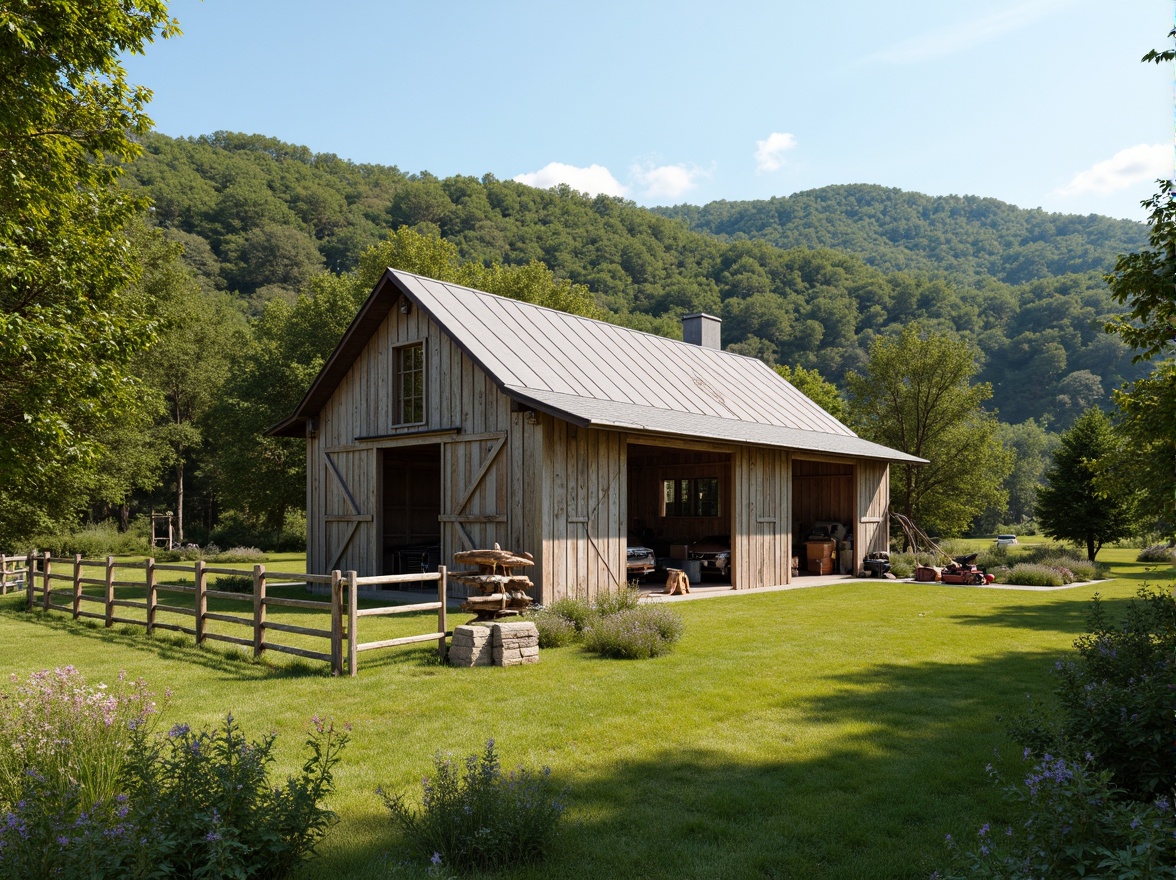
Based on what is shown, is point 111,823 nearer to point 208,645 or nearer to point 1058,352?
point 208,645

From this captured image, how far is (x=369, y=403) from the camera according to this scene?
1841cm

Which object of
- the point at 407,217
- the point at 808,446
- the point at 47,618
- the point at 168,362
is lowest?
the point at 47,618

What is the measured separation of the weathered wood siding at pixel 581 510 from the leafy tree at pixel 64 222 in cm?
729

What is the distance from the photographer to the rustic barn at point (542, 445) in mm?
15031

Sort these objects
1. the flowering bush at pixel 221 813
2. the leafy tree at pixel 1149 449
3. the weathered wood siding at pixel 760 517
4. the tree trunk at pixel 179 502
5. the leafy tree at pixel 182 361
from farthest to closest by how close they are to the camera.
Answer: the tree trunk at pixel 179 502 → the leafy tree at pixel 182 361 → the weathered wood siding at pixel 760 517 → the leafy tree at pixel 1149 449 → the flowering bush at pixel 221 813

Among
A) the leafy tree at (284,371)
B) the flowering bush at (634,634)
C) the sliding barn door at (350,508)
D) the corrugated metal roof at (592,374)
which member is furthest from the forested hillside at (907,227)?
the flowering bush at (634,634)

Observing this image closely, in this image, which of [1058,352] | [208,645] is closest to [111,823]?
[208,645]

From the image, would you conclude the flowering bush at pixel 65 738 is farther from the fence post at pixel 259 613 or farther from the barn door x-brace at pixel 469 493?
the barn door x-brace at pixel 469 493

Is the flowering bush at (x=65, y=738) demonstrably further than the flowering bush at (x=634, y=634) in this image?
No

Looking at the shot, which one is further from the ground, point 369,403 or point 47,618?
point 369,403

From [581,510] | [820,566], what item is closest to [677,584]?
[581,510]

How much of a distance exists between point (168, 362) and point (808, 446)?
1476 inches

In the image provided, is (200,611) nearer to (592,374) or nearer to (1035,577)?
(592,374)

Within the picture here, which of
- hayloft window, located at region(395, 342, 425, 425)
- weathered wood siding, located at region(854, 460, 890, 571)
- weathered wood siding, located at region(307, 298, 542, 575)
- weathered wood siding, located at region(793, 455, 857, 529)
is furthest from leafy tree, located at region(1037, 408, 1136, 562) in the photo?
hayloft window, located at region(395, 342, 425, 425)
